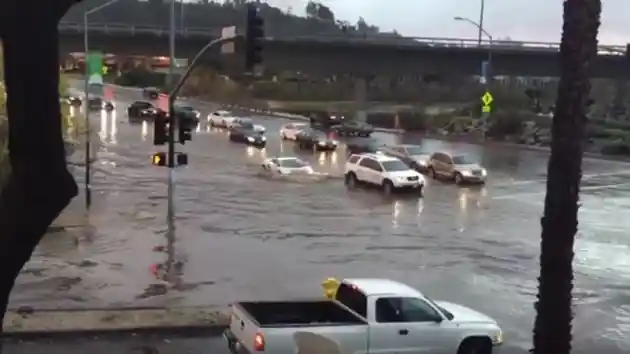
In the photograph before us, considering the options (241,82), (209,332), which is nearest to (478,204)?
(209,332)

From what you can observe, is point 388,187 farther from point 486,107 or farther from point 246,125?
point 486,107

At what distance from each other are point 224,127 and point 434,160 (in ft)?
125

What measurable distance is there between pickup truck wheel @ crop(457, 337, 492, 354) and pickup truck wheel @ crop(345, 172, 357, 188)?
101ft

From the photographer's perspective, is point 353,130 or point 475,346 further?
point 353,130

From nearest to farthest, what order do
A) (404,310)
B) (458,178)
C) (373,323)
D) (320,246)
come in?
(373,323), (404,310), (320,246), (458,178)

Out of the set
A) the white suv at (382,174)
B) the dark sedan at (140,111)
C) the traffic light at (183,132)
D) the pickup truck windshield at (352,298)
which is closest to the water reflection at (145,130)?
the dark sedan at (140,111)

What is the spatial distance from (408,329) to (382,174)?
29.7 m

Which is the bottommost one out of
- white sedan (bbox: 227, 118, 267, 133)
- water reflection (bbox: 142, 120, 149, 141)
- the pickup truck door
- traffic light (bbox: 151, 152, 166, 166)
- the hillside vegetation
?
water reflection (bbox: 142, 120, 149, 141)

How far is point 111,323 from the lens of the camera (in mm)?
17594

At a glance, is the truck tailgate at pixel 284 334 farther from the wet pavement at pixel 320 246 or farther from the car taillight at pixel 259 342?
the wet pavement at pixel 320 246

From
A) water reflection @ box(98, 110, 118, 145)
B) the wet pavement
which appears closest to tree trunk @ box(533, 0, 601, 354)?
the wet pavement

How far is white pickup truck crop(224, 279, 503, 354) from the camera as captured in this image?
1370 centimetres

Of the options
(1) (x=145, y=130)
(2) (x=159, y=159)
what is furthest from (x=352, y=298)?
(1) (x=145, y=130)

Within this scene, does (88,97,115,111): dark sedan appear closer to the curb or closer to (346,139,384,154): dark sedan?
(346,139,384,154): dark sedan
